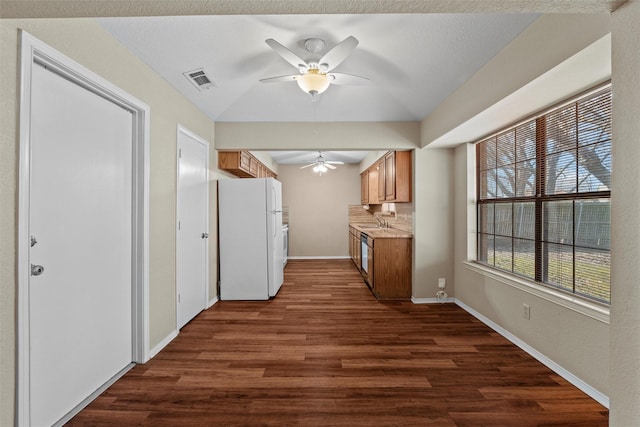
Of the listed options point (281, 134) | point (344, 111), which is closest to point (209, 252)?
point (281, 134)

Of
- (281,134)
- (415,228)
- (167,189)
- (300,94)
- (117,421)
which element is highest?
(300,94)

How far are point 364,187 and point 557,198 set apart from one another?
5.02 meters

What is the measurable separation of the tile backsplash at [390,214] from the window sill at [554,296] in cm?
139

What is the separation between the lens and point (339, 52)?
2123mm

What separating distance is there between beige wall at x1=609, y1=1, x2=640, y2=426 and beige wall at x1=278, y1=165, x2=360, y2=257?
21.8 feet

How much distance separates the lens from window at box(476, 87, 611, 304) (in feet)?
6.72

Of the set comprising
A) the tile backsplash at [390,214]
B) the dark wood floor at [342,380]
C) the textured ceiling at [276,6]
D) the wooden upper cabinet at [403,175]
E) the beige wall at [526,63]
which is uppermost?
the beige wall at [526,63]

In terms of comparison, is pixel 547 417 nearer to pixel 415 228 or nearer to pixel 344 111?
pixel 415 228

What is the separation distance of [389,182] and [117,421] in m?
4.16

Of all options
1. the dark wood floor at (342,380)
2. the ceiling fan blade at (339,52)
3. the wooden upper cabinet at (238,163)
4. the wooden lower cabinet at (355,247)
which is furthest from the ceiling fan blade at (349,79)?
the wooden lower cabinet at (355,247)

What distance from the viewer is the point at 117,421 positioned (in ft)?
5.91

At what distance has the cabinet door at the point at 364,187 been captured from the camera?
6891mm

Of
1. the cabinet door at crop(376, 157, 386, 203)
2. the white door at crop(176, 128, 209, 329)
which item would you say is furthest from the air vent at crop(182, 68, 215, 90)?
the cabinet door at crop(376, 157, 386, 203)

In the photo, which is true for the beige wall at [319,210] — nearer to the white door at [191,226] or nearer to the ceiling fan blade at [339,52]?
the white door at [191,226]
